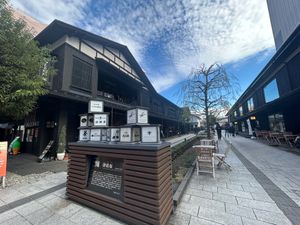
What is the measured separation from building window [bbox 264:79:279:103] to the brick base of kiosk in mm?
15973

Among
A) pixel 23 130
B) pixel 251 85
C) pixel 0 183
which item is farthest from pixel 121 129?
pixel 251 85

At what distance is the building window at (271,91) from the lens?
13.3 metres

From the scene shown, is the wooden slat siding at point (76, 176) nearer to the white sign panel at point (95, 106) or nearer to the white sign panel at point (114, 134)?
the white sign panel at point (114, 134)

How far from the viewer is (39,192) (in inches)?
147

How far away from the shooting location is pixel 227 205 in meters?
2.96

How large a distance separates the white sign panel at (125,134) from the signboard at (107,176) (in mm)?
412

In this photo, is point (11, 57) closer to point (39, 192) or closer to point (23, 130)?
point (39, 192)

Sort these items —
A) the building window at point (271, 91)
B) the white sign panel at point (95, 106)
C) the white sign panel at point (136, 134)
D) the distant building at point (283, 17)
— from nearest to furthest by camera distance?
1. the white sign panel at point (136, 134)
2. the white sign panel at point (95, 106)
3. the building window at point (271, 91)
4. the distant building at point (283, 17)

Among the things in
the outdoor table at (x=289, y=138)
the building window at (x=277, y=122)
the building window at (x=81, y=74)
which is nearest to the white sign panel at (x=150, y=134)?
the building window at (x=81, y=74)

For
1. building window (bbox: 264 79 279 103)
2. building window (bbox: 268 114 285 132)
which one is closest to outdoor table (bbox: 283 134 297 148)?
building window (bbox: 268 114 285 132)

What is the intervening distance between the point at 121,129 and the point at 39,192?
10.1 ft

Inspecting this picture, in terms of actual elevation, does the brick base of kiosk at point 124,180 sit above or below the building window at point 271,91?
below

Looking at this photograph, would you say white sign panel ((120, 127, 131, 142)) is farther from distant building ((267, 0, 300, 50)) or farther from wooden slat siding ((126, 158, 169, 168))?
distant building ((267, 0, 300, 50))

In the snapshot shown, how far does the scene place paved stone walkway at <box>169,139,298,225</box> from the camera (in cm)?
247
